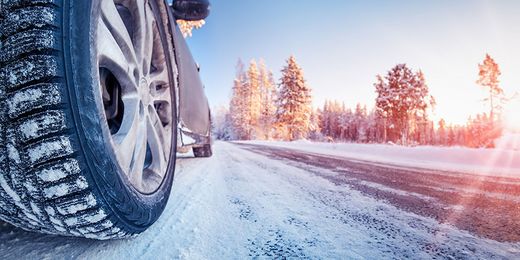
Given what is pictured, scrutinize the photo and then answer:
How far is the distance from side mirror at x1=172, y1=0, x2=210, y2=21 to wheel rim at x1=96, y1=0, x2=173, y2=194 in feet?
1.96

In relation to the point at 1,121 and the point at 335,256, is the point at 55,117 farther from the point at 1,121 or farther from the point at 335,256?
the point at 335,256

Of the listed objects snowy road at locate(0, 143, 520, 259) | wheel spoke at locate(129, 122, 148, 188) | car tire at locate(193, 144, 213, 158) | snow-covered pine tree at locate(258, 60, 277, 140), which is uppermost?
snow-covered pine tree at locate(258, 60, 277, 140)

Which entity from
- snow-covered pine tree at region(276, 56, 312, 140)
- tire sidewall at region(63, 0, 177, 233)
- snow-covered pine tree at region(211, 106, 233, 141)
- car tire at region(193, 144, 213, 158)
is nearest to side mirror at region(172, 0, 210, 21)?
tire sidewall at region(63, 0, 177, 233)

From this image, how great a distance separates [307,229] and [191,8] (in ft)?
6.36

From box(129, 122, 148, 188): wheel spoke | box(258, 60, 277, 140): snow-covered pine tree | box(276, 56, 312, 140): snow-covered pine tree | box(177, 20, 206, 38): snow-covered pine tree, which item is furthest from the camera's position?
box(258, 60, 277, 140): snow-covered pine tree

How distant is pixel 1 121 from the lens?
2.50 ft

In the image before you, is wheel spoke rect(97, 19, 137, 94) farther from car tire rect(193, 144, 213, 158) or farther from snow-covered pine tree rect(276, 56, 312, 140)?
snow-covered pine tree rect(276, 56, 312, 140)

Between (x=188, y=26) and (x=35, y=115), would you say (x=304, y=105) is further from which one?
(x=35, y=115)

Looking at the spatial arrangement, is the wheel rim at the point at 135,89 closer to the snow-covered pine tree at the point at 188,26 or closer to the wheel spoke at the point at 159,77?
the wheel spoke at the point at 159,77

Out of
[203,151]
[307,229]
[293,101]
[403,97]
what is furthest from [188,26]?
[403,97]

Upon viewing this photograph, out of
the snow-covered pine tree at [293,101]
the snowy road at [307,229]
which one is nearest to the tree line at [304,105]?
the snow-covered pine tree at [293,101]

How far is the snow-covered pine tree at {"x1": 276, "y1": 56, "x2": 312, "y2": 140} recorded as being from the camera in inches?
1300

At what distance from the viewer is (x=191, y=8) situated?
2215mm

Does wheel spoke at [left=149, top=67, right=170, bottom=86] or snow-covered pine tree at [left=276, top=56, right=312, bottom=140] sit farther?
snow-covered pine tree at [left=276, top=56, right=312, bottom=140]
